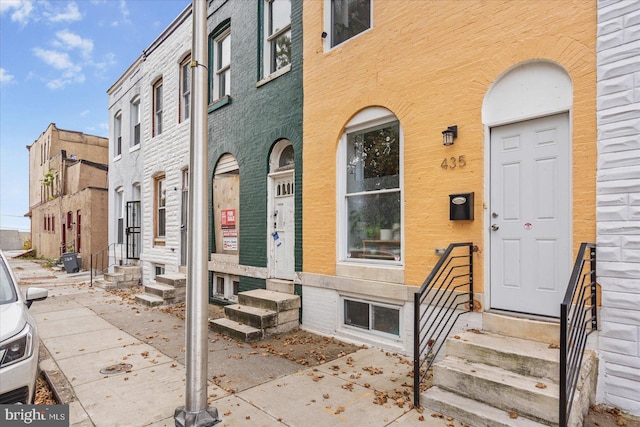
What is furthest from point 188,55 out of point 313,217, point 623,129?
point 623,129

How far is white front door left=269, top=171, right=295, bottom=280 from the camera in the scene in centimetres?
727

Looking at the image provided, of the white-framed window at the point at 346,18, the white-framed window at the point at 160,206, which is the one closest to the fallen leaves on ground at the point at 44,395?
the white-framed window at the point at 346,18

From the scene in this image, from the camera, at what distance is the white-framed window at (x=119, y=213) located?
1432 cm

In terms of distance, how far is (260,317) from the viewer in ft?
19.9

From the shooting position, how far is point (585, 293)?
3773 mm

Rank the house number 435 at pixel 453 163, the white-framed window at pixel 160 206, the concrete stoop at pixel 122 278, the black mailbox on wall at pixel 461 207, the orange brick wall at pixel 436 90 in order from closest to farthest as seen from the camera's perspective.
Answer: the orange brick wall at pixel 436 90, the black mailbox on wall at pixel 461 207, the house number 435 at pixel 453 163, the white-framed window at pixel 160 206, the concrete stoop at pixel 122 278

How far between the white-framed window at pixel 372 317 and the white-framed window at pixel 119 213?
439 inches

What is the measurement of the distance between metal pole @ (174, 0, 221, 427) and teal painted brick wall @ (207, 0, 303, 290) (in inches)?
141

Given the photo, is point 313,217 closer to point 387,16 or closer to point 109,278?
point 387,16

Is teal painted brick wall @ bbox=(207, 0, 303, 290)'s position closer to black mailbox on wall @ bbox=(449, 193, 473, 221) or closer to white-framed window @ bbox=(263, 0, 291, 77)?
white-framed window @ bbox=(263, 0, 291, 77)

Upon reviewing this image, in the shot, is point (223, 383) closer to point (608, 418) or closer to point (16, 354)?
point (16, 354)

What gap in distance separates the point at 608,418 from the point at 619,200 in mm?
2013

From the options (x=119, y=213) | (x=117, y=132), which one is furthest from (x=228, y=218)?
(x=117, y=132)

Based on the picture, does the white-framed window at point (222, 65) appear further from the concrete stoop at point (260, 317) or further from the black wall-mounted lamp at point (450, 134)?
the black wall-mounted lamp at point (450, 134)
